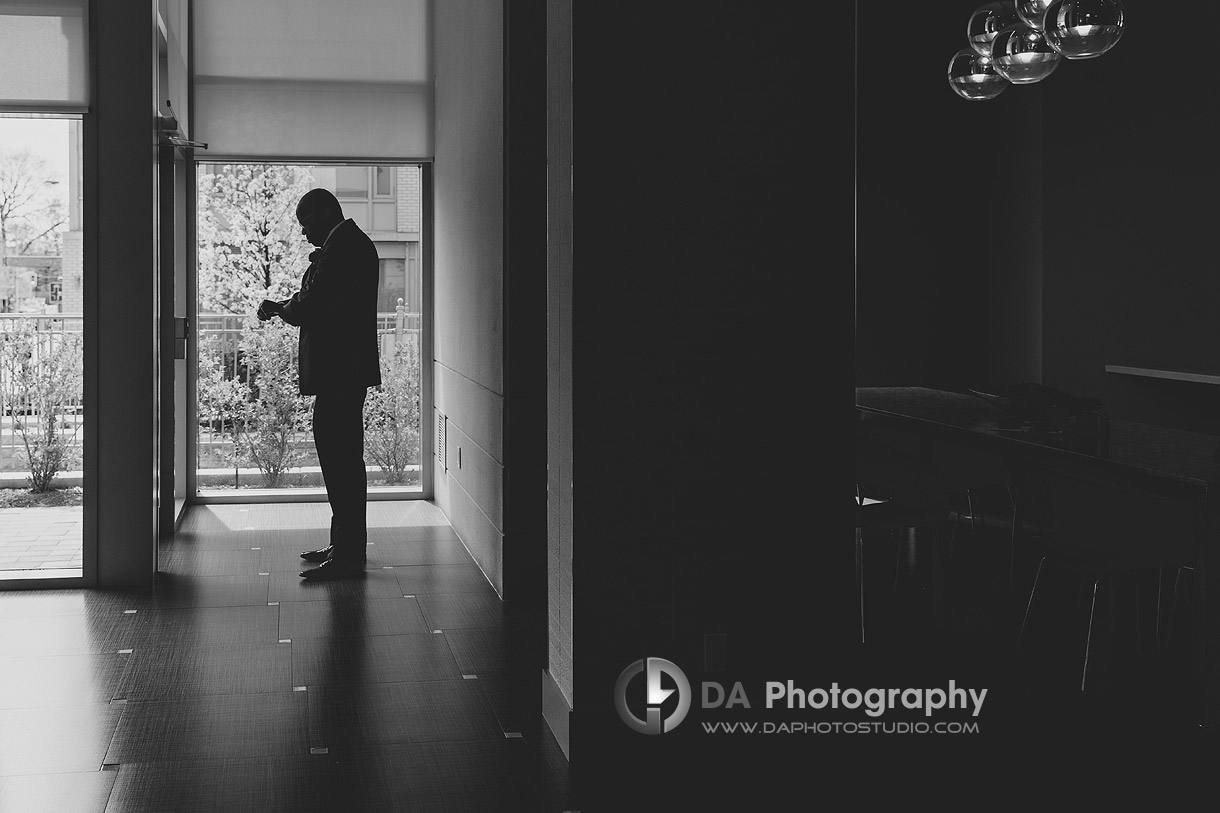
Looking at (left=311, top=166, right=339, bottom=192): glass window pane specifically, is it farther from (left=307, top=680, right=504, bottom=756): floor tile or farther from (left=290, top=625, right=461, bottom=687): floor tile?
(left=307, top=680, right=504, bottom=756): floor tile

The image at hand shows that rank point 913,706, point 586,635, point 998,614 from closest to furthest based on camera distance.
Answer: point 586,635 → point 913,706 → point 998,614

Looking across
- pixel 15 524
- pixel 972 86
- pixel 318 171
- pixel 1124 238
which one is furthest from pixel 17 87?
pixel 1124 238

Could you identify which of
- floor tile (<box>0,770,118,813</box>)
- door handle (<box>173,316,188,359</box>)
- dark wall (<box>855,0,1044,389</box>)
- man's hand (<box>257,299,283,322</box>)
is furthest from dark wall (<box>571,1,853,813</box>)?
dark wall (<box>855,0,1044,389</box>)

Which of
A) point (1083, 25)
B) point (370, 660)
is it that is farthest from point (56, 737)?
point (1083, 25)

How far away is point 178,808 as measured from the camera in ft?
9.75

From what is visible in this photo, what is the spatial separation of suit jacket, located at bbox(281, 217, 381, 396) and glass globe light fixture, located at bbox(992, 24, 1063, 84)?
2822mm

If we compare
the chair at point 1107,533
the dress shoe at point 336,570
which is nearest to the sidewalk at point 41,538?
the dress shoe at point 336,570

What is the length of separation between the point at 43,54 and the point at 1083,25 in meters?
4.08

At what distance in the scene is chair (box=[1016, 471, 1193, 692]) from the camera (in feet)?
12.6

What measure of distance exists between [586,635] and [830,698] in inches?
29.0

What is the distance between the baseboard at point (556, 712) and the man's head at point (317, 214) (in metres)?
2.82

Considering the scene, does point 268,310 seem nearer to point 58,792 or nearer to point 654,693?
point 58,792

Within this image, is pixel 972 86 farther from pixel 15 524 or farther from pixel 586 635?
pixel 15 524

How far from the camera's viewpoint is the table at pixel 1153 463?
11.0 ft
